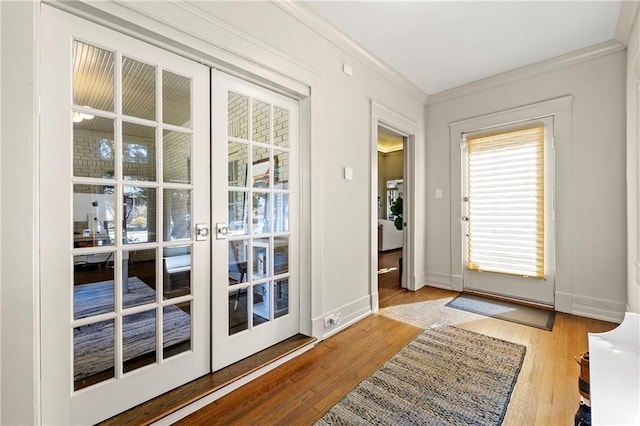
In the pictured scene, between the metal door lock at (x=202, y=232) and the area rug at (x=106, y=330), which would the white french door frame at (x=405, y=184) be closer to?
the metal door lock at (x=202, y=232)

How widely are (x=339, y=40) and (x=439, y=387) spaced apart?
2899mm

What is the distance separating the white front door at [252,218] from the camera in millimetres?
1868

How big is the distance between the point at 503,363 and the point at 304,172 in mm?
2104

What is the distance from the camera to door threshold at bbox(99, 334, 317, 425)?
1.44 m

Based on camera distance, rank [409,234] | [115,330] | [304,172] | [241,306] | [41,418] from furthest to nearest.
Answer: [409,234], [304,172], [241,306], [115,330], [41,418]

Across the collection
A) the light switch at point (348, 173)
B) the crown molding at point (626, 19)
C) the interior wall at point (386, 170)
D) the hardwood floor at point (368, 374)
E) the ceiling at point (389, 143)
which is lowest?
the hardwood floor at point (368, 374)

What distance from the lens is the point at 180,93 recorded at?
1.72 meters

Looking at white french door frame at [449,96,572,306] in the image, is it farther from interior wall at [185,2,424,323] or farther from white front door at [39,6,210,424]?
white front door at [39,6,210,424]

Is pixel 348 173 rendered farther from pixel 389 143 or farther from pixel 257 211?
pixel 389 143

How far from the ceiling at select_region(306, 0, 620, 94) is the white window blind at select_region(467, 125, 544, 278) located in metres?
0.87

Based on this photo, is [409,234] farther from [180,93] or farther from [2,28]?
[2,28]

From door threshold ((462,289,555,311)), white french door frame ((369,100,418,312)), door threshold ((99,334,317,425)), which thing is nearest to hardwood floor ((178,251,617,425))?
door threshold ((99,334,317,425))

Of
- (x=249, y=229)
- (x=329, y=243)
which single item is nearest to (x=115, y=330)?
(x=249, y=229)

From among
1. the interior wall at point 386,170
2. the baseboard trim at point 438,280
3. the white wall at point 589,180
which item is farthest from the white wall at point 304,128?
the interior wall at point 386,170
